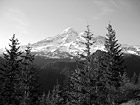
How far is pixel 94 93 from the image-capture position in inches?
789

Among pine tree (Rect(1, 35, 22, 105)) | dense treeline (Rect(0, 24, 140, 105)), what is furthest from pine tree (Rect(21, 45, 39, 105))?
pine tree (Rect(1, 35, 22, 105))

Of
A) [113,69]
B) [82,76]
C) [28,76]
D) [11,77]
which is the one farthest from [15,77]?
[113,69]

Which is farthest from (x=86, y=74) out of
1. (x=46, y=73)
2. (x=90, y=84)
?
(x=46, y=73)

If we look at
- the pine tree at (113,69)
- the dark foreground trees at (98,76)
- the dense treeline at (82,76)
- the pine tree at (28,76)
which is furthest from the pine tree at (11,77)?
the pine tree at (113,69)

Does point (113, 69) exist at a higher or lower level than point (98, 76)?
higher

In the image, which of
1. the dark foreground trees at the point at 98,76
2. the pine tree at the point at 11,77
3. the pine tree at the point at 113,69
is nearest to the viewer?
the dark foreground trees at the point at 98,76

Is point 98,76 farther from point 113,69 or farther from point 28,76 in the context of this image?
point 28,76

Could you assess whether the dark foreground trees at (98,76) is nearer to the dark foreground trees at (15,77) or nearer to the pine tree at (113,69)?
the pine tree at (113,69)

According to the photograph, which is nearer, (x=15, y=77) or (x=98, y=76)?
(x=98, y=76)

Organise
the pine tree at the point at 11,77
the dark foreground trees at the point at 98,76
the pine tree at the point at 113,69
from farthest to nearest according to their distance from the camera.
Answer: the pine tree at the point at 113,69 → the pine tree at the point at 11,77 → the dark foreground trees at the point at 98,76

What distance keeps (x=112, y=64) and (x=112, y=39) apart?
163 inches

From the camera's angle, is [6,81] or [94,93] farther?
[6,81]

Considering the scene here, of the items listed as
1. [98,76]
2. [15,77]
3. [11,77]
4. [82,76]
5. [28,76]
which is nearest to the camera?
[82,76]

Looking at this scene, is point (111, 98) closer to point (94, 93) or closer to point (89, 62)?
point (94, 93)
